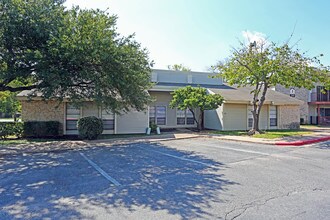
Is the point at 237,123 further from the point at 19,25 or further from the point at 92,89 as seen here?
the point at 19,25

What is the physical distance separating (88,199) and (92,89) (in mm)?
8681

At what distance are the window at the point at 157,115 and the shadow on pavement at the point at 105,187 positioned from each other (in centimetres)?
1172

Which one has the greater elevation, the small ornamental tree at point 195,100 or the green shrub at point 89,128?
the small ornamental tree at point 195,100

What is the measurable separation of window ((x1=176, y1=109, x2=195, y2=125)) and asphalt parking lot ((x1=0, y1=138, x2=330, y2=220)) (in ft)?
40.4

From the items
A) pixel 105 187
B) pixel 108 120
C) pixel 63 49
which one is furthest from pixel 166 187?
pixel 108 120

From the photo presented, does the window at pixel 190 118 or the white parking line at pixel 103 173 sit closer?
the white parking line at pixel 103 173

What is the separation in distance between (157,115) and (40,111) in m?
9.12

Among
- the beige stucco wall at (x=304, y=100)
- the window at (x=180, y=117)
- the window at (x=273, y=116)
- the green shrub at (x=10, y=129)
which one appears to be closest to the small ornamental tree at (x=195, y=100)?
the window at (x=180, y=117)

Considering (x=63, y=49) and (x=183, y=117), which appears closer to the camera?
(x=63, y=49)

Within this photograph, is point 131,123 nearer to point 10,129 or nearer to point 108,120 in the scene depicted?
point 108,120

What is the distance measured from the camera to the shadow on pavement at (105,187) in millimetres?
4590

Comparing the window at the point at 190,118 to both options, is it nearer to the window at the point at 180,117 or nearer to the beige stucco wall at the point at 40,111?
the window at the point at 180,117

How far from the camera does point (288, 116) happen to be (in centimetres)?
2400

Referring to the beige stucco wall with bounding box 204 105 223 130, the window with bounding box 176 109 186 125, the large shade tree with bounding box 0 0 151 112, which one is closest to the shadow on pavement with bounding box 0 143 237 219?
the large shade tree with bounding box 0 0 151 112
